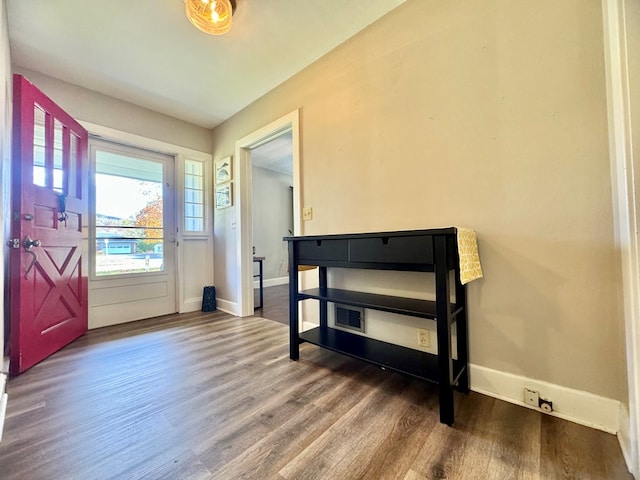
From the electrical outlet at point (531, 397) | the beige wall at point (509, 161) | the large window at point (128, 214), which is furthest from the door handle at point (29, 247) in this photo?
the electrical outlet at point (531, 397)

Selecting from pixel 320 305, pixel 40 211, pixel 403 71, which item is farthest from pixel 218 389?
pixel 403 71

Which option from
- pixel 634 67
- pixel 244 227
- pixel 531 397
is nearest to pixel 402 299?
pixel 531 397

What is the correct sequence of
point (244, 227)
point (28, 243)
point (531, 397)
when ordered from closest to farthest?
1. point (531, 397)
2. point (28, 243)
3. point (244, 227)

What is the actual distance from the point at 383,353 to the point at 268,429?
763 mm

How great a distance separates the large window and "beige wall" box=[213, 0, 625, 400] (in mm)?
2512

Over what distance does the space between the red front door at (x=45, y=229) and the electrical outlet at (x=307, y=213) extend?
195 cm

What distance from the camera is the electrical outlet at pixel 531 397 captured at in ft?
4.13

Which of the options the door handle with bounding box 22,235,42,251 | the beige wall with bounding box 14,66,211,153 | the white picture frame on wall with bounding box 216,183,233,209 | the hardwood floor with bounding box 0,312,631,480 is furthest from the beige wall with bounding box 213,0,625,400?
the beige wall with bounding box 14,66,211,153

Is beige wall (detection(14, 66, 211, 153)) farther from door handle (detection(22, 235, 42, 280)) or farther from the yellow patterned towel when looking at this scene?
the yellow patterned towel

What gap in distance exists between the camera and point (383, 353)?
1.58 m

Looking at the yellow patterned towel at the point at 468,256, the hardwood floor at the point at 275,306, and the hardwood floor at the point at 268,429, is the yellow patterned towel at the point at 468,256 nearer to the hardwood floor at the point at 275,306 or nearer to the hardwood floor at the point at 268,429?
the hardwood floor at the point at 268,429

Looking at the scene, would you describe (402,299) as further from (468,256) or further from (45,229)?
(45,229)

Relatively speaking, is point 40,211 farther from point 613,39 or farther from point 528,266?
point 613,39

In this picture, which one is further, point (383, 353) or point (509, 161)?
point (383, 353)
